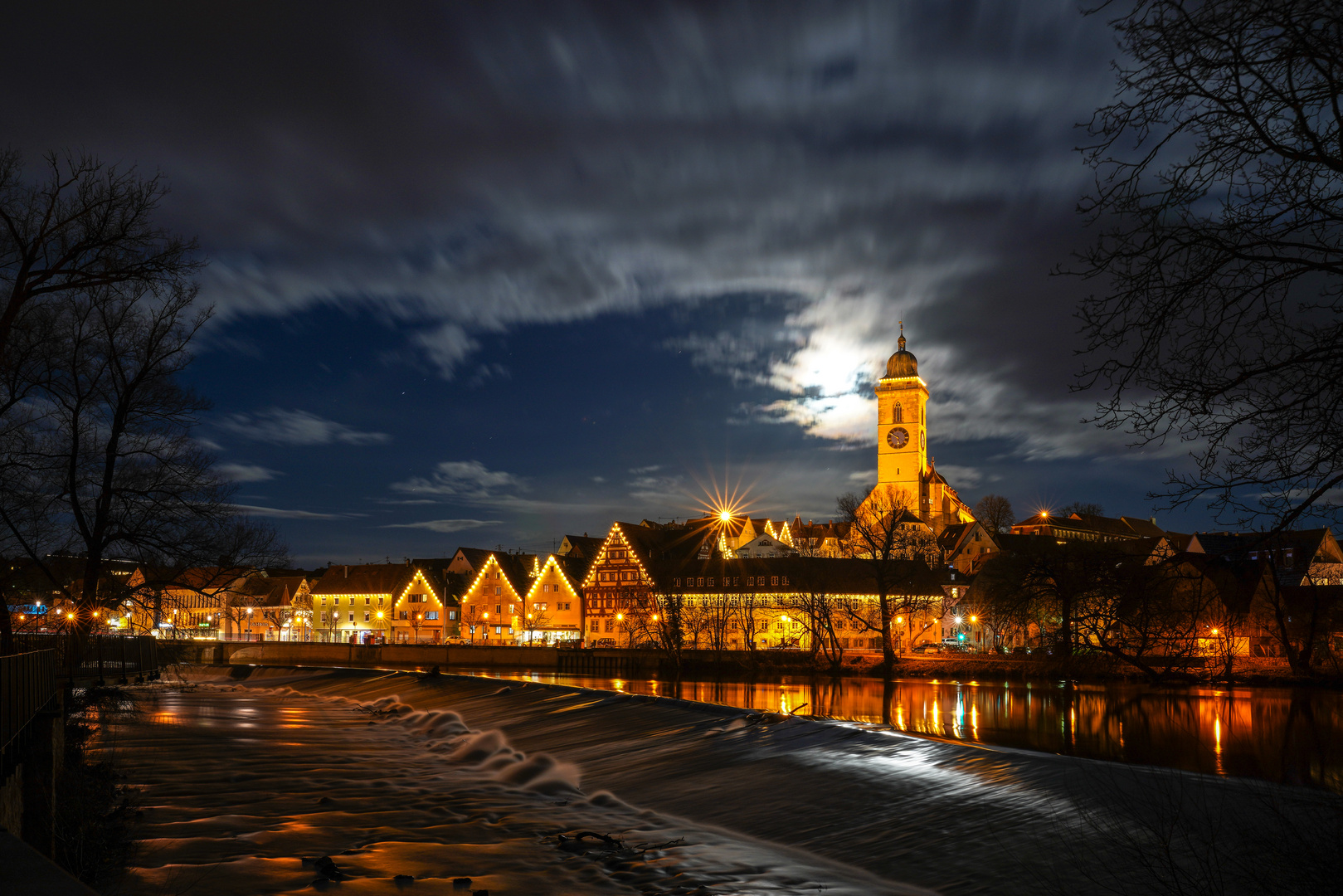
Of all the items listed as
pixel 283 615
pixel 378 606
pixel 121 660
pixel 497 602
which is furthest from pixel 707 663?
pixel 283 615

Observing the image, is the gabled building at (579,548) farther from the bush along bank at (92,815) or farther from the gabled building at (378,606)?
the bush along bank at (92,815)

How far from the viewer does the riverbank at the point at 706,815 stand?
504 inches

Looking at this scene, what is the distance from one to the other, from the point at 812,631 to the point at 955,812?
56757mm

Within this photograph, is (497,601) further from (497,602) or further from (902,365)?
(902,365)

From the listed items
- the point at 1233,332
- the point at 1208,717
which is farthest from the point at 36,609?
the point at 1233,332

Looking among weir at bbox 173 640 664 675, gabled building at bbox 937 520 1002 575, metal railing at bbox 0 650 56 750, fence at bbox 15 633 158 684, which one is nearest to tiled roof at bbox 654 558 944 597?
weir at bbox 173 640 664 675

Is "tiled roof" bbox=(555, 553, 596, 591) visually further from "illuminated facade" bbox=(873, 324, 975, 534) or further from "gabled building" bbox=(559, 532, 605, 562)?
"illuminated facade" bbox=(873, 324, 975, 534)

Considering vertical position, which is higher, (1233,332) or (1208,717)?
(1233,332)

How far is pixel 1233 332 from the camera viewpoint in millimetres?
6422

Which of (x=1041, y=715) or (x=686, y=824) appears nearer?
(x=686, y=824)

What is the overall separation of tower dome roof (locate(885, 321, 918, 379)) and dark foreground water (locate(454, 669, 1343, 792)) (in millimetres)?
108704

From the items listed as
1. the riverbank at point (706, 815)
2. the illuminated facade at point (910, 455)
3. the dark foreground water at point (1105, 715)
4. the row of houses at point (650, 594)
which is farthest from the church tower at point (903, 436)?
the riverbank at point (706, 815)

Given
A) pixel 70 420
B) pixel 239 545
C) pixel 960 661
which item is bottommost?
pixel 960 661

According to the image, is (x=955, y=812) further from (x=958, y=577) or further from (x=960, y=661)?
(x=958, y=577)
